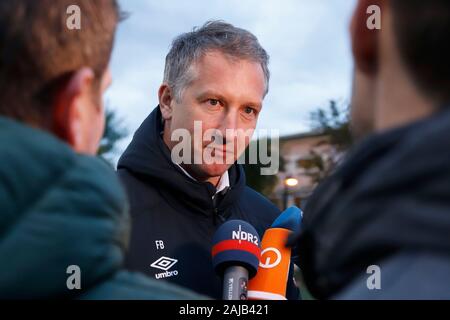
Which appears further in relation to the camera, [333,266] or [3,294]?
[3,294]

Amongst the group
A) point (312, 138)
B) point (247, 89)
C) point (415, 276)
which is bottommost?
point (415, 276)

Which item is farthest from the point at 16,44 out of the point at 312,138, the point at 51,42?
the point at 312,138

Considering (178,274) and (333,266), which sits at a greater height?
(178,274)

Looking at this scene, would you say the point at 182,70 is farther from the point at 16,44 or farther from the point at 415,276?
the point at 415,276

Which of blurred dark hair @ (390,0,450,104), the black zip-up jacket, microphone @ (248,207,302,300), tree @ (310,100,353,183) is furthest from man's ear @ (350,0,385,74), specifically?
tree @ (310,100,353,183)

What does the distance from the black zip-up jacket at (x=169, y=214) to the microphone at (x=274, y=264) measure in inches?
8.1

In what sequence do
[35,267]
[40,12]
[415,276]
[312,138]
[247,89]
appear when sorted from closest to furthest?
[415,276], [35,267], [40,12], [247,89], [312,138]

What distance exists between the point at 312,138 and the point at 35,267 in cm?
2758

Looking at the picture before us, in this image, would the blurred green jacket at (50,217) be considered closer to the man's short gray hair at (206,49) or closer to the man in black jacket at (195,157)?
the man in black jacket at (195,157)

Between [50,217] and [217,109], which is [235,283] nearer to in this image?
[217,109]

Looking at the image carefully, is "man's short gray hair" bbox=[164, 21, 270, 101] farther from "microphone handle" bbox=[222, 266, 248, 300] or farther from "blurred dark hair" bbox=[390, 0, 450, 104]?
"blurred dark hair" bbox=[390, 0, 450, 104]

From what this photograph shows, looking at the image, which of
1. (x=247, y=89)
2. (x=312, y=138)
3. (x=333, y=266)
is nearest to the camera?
(x=333, y=266)

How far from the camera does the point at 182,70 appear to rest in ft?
9.56

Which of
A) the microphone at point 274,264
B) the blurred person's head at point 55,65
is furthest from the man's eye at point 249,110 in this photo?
the blurred person's head at point 55,65
